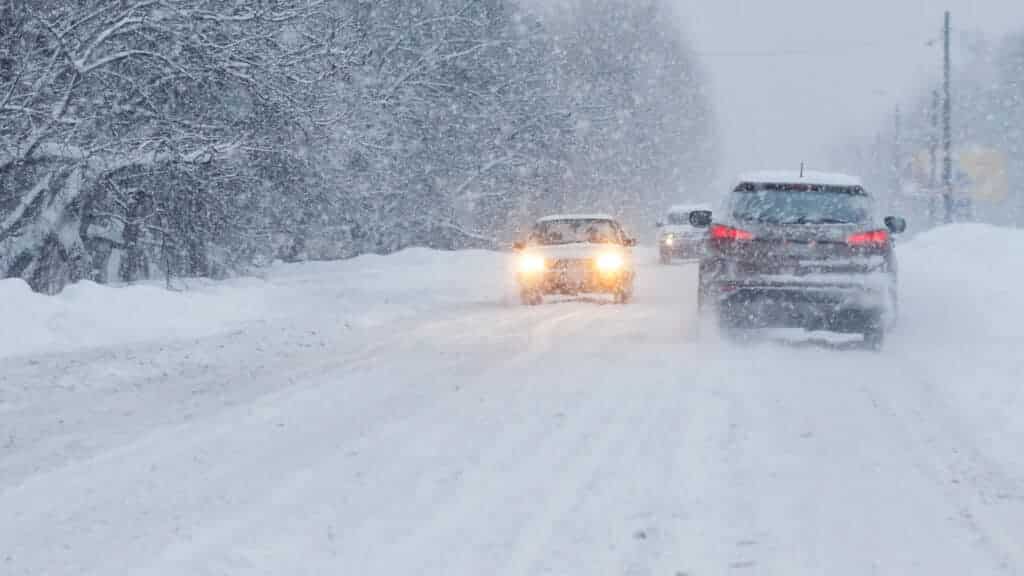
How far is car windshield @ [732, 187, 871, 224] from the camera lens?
1351 centimetres

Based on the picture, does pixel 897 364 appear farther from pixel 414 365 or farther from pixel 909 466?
pixel 909 466

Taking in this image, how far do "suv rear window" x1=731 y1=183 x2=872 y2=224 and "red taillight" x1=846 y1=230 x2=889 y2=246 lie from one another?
172 millimetres

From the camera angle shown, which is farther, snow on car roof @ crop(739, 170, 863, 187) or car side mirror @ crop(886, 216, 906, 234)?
car side mirror @ crop(886, 216, 906, 234)

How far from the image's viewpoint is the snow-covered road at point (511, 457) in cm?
524

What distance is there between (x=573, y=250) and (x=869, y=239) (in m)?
8.51

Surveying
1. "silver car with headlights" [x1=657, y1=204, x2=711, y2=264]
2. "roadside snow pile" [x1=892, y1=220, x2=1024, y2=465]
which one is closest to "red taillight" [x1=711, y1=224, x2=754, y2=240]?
"roadside snow pile" [x1=892, y1=220, x2=1024, y2=465]

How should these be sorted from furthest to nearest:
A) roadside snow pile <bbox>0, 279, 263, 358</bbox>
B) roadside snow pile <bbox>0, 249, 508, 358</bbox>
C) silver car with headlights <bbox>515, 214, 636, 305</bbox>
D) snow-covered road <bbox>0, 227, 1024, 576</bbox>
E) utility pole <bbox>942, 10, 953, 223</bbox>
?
utility pole <bbox>942, 10, 953, 223</bbox> < silver car with headlights <bbox>515, 214, 636, 305</bbox> < roadside snow pile <bbox>0, 249, 508, 358</bbox> < roadside snow pile <bbox>0, 279, 263, 358</bbox> < snow-covered road <bbox>0, 227, 1024, 576</bbox>

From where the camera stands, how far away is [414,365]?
40.1ft

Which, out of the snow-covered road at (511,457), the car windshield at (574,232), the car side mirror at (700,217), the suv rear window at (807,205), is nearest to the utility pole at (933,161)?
the car windshield at (574,232)

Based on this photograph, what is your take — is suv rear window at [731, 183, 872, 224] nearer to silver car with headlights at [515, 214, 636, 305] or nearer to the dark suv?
the dark suv

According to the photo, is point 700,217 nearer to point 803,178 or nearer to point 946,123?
point 803,178

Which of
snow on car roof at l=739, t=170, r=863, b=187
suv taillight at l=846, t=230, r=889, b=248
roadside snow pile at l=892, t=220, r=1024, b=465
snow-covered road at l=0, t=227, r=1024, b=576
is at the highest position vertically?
snow on car roof at l=739, t=170, r=863, b=187

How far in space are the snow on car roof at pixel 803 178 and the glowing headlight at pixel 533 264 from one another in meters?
Answer: 7.65

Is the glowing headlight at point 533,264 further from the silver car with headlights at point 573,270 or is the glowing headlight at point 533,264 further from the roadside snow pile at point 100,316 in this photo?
the roadside snow pile at point 100,316
